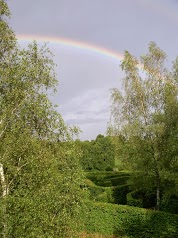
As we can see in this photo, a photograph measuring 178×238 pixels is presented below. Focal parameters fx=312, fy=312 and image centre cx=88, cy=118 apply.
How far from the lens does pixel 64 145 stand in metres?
16.7

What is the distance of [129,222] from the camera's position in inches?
1007

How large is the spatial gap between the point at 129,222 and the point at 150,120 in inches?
390

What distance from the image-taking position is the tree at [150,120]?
27.6m

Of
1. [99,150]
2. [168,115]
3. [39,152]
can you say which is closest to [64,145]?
[39,152]

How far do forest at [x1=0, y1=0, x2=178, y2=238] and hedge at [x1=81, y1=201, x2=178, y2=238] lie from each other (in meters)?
0.08

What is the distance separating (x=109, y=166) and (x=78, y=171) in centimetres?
5724

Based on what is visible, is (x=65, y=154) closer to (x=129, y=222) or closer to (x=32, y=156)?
(x=32, y=156)

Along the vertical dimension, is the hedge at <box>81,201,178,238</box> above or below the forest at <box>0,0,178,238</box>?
below

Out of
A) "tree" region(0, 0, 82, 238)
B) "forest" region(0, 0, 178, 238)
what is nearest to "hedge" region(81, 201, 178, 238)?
"forest" region(0, 0, 178, 238)

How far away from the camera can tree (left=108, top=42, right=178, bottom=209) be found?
27.6 meters

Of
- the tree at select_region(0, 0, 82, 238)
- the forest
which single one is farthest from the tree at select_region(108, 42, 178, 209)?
the tree at select_region(0, 0, 82, 238)

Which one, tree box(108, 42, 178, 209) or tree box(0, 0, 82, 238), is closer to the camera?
tree box(0, 0, 82, 238)

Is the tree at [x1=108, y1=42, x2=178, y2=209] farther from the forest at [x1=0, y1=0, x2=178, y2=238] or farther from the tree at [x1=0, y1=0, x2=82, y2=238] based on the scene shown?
the tree at [x1=0, y1=0, x2=82, y2=238]

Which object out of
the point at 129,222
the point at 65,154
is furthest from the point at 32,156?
the point at 129,222
